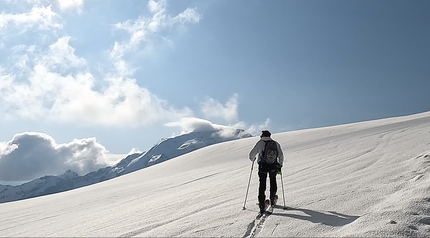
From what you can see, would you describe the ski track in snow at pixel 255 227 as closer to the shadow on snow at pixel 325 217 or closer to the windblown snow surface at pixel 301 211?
the windblown snow surface at pixel 301 211

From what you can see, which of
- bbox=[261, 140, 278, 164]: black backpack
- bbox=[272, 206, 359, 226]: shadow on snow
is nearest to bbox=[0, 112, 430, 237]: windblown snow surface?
bbox=[272, 206, 359, 226]: shadow on snow

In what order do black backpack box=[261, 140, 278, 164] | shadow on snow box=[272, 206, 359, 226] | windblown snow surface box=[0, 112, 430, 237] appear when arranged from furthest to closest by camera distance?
black backpack box=[261, 140, 278, 164] < shadow on snow box=[272, 206, 359, 226] < windblown snow surface box=[0, 112, 430, 237]

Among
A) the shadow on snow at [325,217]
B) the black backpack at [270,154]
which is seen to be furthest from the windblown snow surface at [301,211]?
the black backpack at [270,154]

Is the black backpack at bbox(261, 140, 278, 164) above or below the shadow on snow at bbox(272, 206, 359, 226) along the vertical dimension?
above

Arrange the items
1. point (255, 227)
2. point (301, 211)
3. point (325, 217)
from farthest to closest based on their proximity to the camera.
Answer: point (301, 211) < point (325, 217) < point (255, 227)

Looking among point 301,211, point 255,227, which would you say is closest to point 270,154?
point 301,211

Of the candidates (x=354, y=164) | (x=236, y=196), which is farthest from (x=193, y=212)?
(x=354, y=164)

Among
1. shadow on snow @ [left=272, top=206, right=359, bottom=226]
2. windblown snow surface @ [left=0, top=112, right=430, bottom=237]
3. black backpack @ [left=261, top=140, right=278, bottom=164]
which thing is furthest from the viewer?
black backpack @ [left=261, top=140, right=278, bottom=164]

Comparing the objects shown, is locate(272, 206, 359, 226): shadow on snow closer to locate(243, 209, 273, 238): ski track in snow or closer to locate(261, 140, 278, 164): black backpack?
locate(243, 209, 273, 238): ski track in snow

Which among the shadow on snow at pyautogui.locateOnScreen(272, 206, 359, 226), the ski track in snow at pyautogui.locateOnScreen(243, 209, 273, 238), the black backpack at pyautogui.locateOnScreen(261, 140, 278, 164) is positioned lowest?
the shadow on snow at pyautogui.locateOnScreen(272, 206, 359, 226)

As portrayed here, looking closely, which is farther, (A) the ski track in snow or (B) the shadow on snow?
(B) the shadow on snow

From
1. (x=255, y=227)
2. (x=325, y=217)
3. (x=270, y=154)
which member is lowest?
(x=325, y=217)

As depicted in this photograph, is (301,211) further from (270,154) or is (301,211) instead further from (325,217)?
(270,154)

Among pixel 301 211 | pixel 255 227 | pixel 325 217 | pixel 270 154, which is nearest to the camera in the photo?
pixel 255 227
